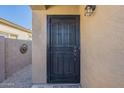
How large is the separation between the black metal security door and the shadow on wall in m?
1.82

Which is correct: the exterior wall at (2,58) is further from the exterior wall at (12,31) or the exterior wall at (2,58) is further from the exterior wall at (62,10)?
the exterior wall at (12,31)

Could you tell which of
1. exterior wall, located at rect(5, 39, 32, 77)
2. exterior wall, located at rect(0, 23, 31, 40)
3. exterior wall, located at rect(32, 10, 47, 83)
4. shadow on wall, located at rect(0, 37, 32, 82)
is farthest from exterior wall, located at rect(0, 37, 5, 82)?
exterior wall, located at rect(0, 23, 31, 40)

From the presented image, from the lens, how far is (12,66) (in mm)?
6109

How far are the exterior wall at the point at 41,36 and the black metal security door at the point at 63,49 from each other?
0.12 meters

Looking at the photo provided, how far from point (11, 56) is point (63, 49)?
8.41 ft

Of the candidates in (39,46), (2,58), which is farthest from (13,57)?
(39,46)

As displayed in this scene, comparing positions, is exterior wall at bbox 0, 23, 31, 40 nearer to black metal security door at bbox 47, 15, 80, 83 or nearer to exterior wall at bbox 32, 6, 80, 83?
exterior wall at bbox 32, 6, 80, 83

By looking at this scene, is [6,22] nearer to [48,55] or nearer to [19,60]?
[19,60]

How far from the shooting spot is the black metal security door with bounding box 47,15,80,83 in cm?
451

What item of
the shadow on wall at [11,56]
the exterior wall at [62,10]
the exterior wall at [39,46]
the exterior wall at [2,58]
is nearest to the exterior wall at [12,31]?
the shadow on wall at [11,56]

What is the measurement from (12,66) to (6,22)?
11.7 feet
